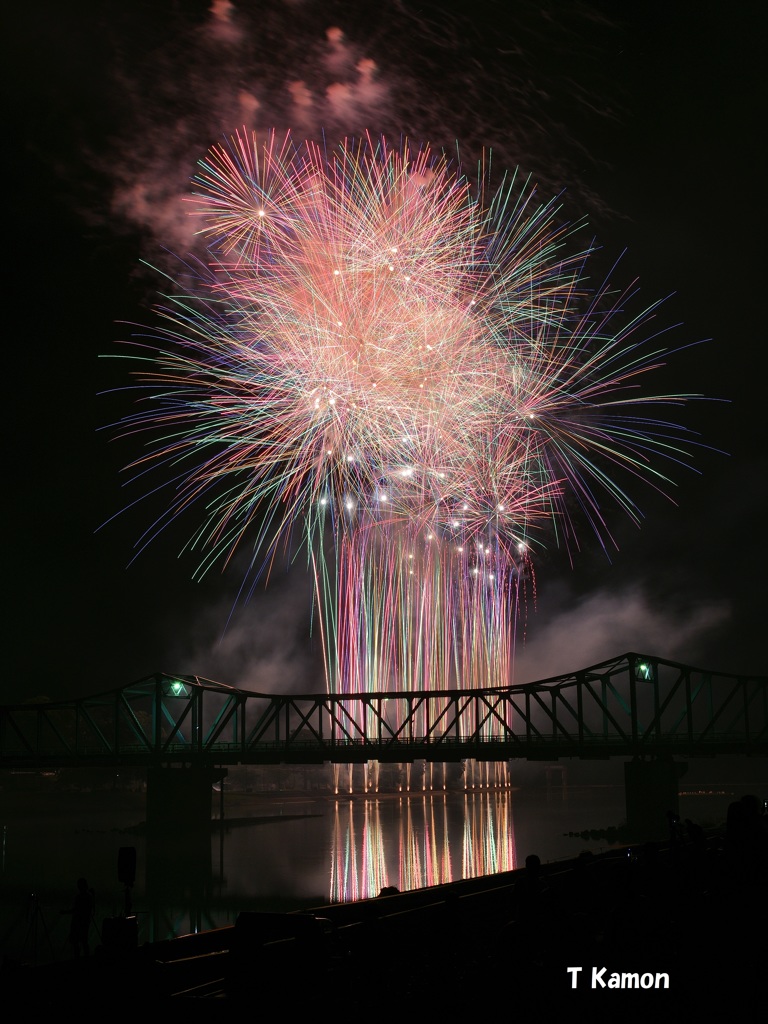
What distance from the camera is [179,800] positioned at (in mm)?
100812

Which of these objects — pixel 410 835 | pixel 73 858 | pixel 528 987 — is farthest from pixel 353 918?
pixel 410 835

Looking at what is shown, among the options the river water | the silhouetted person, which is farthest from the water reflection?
the silhouetted person

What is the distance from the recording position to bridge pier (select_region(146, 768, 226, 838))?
97.3 metres

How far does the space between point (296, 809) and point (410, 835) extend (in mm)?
71815

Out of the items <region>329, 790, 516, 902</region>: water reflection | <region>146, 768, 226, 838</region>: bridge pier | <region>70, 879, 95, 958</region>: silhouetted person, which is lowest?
<region>329, 790, 516, 902</region>: water reflection

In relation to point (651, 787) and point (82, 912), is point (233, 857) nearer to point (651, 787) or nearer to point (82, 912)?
point (651, 787)

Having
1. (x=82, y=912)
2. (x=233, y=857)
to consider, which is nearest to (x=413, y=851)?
(x=233, y=857)

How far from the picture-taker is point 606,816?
13950 centimetres

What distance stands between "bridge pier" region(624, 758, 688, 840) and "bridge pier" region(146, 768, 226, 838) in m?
38.1

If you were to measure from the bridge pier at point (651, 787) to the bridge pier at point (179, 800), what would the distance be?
1501 inches

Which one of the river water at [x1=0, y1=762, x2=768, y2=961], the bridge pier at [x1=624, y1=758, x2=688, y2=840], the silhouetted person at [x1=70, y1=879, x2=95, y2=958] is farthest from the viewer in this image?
the bridge pier at [x1=624, y1=758, x2=688, y2=840]

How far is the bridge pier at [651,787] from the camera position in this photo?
291 feet

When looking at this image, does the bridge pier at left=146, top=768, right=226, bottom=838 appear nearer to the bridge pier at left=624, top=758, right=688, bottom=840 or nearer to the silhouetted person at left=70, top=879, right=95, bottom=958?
the bridge pier at left=624, top=758, right=688, bottom=840

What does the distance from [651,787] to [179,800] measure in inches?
1732
